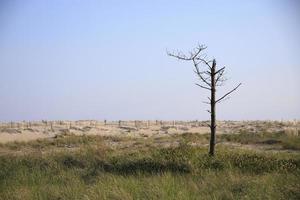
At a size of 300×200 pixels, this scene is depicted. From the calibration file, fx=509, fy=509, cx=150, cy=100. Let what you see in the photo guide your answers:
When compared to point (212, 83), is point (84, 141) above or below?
below

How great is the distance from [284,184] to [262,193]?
756 millimetres

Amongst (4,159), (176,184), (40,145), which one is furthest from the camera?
(40,145)

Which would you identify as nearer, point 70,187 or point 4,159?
point 70,187

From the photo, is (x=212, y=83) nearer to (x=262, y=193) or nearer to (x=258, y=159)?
(x=258, y=159)

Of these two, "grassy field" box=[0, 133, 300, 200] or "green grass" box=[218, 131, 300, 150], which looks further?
"green grass" box=[218, 131, 300, 150]

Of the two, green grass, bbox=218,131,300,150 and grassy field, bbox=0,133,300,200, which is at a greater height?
green grass, bbox=218,131,300,150

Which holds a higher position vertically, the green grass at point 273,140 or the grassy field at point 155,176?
the green grass at point 273,140

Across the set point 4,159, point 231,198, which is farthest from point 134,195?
point 4,159

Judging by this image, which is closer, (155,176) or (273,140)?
(155,176)

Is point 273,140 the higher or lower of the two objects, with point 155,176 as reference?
higher

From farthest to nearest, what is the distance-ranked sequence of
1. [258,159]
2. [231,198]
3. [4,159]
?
[4,159]
[258,159]
[231,198]

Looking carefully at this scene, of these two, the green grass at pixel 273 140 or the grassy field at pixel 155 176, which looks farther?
the green grass at pixel 273 140

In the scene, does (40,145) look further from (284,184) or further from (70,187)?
(284,184)

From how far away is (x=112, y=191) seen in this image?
392 inches
